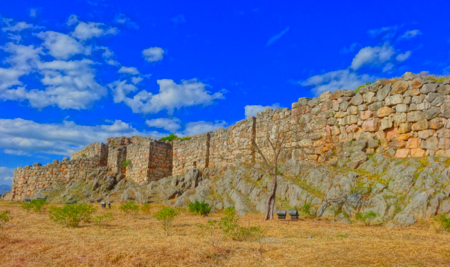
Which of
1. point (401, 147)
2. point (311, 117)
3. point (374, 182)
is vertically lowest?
point (374, 182)

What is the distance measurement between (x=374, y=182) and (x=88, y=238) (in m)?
10.3

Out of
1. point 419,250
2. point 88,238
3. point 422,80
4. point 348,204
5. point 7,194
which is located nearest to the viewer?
point 419,250

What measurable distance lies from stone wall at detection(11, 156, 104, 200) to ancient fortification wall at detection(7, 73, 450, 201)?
10.6 meters

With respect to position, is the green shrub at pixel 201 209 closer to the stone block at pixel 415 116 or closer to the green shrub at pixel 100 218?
the green shrub at pixel 100 218

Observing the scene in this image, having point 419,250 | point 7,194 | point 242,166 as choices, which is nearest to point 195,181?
point 242,166

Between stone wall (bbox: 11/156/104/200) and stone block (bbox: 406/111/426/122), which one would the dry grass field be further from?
stone wall (bbox: 11/156/104/200)

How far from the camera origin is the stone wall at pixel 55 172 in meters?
28.7

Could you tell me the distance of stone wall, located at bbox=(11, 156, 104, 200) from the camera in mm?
28672

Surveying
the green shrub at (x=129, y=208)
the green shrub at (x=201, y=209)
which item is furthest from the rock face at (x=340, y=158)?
the green shrub at (x=129, y=208)

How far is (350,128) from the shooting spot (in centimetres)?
1544

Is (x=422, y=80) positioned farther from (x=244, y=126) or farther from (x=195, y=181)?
(x=195, y=181)

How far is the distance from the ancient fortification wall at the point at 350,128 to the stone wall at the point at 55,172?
34.9 ft

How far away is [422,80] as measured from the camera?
13.5m

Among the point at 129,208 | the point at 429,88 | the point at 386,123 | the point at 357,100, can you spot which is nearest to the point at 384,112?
the point at 386,123
